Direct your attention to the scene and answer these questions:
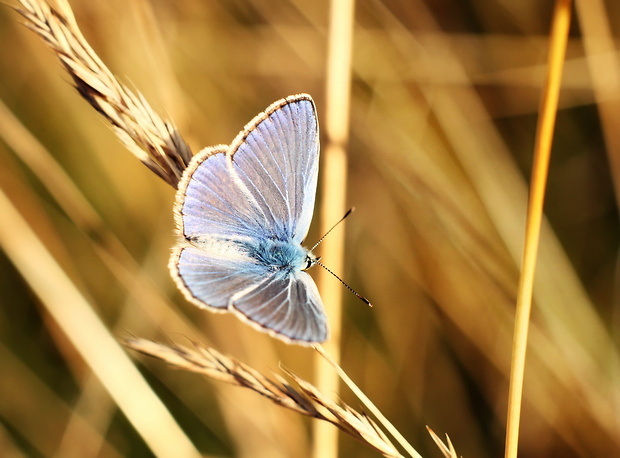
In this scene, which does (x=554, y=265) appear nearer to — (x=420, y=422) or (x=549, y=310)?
(x=549, y=310)

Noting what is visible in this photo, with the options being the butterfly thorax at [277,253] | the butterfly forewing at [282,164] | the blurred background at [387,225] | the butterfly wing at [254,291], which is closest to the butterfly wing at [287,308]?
the butterfly wing at [254,291]

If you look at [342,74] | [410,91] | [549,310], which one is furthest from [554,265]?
[342,74]

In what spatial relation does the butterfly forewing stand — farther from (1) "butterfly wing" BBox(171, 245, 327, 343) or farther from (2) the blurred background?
(2) the blurred background

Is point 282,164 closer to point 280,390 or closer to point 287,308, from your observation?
point 287,308

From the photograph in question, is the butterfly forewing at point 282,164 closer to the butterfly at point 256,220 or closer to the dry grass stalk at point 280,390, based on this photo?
the butterfly at point 256,220

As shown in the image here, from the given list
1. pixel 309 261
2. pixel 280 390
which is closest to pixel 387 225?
pixel 309 261

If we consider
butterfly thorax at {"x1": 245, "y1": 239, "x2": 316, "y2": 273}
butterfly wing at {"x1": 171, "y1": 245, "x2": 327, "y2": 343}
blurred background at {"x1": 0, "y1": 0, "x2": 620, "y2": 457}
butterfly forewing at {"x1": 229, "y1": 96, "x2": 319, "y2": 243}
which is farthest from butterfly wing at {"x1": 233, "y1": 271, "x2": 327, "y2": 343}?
blurred background at {"x1": 0, "y1": 0, "x2": 620, "y2": 457}

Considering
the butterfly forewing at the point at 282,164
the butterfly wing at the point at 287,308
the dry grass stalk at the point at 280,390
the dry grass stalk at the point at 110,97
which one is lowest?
the dry grass stalk at the point at 280,390
